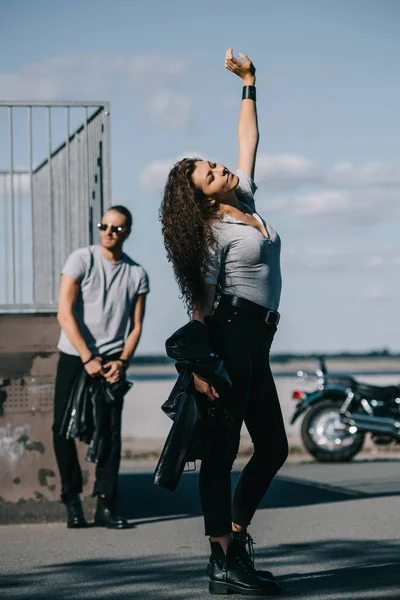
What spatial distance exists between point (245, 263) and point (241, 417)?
0.65 meters

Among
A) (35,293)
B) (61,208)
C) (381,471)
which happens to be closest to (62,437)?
(35,293)

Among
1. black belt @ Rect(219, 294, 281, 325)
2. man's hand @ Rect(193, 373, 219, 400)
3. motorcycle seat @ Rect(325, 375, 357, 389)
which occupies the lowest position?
motorcycle seat @ Rect(325, 375, 357, 389)

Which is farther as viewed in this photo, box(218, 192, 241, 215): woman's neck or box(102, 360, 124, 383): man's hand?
box(102, 360, 124, 383): man's hand

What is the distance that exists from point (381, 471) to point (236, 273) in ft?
22.3

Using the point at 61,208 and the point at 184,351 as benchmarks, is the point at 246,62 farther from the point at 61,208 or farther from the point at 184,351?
the point at 61,208

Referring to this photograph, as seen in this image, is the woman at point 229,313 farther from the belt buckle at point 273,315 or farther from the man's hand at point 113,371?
the man's hand at point 113,371

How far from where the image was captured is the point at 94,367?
697 centimetres

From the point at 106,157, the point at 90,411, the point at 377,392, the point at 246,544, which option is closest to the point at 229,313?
the point at 246,544

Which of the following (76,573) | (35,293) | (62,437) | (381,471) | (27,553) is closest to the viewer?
(76,573)

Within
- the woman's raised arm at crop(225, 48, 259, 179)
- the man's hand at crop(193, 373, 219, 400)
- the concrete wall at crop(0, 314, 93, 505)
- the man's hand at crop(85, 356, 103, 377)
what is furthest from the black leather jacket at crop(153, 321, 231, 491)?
the concrete wall at crop(0, 314, 93, 505)

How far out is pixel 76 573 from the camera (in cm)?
556

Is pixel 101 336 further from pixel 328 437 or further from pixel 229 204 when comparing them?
pixel 328 437

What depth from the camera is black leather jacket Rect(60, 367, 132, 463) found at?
7031 millimetres

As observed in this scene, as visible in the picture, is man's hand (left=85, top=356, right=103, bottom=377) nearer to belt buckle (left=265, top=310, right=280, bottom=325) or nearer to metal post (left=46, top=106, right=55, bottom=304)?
metal post (left=46, top=106, right=55, bottom=304)
